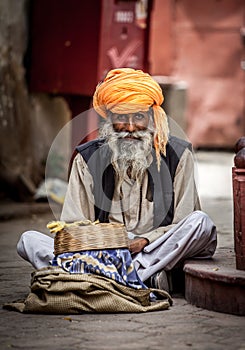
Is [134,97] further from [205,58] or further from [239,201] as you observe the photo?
[205,58]

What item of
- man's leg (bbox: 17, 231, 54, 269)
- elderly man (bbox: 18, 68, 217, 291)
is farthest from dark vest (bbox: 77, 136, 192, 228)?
man's leg (bbox: 17, 231, 54, 269)

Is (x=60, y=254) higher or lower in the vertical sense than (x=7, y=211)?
higher

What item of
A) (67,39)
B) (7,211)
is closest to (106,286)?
(7,211)

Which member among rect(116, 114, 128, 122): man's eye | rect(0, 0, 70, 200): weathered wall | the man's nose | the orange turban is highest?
the orange turban

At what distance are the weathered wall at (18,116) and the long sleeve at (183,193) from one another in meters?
4.81

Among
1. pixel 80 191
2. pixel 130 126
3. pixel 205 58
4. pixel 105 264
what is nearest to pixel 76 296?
pixel 105 264

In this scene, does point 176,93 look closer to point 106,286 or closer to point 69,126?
point 69,126

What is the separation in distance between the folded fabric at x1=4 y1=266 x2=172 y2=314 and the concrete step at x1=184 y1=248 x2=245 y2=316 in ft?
0.84

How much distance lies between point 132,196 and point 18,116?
5136 mm

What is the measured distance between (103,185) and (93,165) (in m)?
0.14

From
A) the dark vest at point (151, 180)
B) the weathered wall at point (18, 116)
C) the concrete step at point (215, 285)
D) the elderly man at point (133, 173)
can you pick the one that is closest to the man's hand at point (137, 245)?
the elderly man at point (133, 173)

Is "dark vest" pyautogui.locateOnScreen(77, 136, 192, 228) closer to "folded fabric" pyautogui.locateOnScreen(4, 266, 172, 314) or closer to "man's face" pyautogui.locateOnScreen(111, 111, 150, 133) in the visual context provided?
"man's face" pyautogui.locateOnScreen(111, 111, 150, 133)

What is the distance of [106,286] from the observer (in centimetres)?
547

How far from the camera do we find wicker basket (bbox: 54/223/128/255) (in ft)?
18.4
